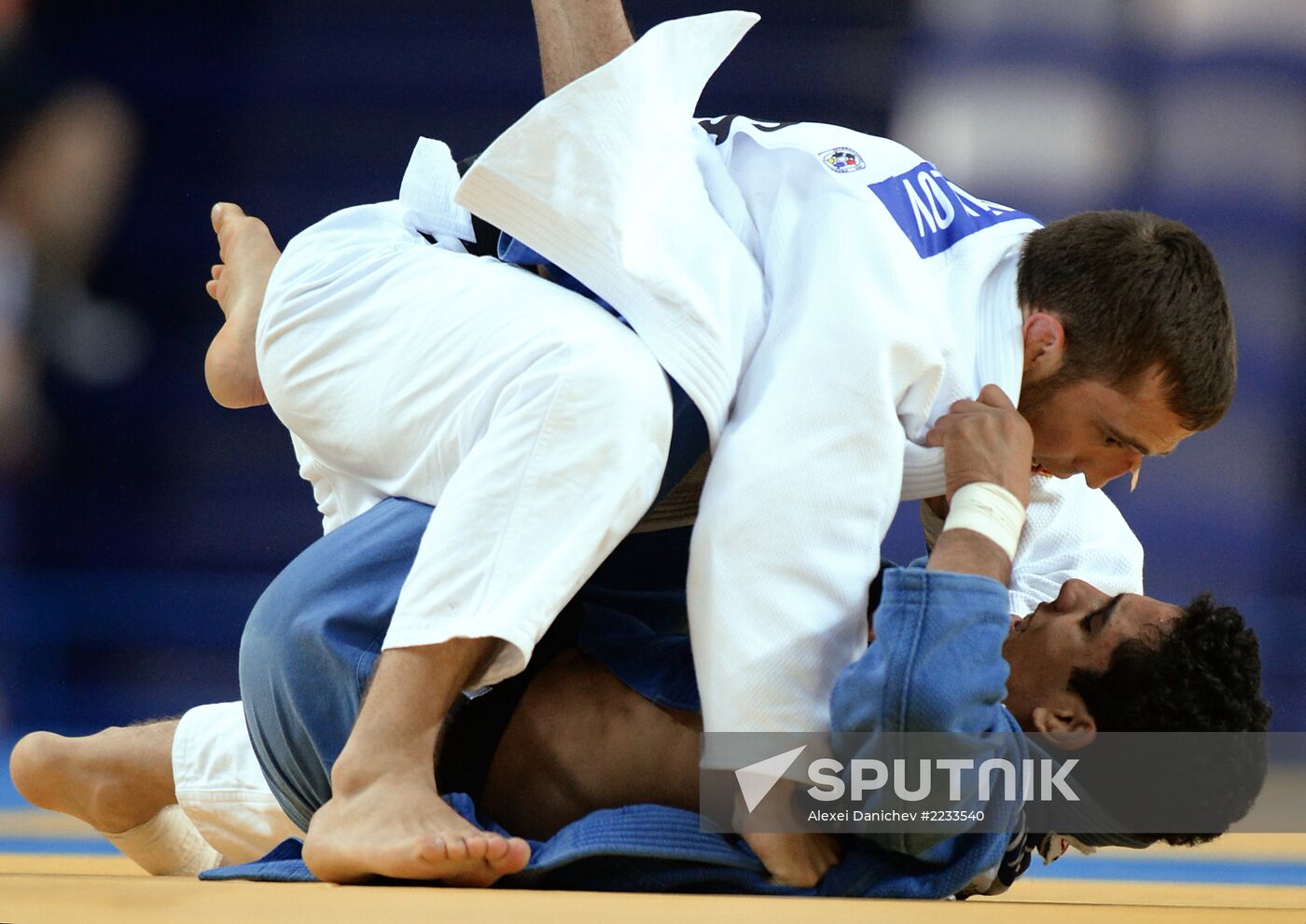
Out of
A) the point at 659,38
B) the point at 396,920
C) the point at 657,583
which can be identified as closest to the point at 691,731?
the point at 657,583

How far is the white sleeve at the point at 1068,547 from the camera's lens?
1.82m

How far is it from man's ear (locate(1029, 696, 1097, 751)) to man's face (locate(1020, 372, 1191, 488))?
335mm

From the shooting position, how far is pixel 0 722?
3227 millimetres

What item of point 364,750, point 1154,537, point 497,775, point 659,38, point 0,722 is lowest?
point 0,722

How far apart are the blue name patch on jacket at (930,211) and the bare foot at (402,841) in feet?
2.66

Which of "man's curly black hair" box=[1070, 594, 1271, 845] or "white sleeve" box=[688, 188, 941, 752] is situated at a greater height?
"white sleeve" box=[688, 188, 941, 752]

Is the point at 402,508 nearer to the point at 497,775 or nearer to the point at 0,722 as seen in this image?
the point at 497,775

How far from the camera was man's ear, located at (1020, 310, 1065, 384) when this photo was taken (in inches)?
65.7

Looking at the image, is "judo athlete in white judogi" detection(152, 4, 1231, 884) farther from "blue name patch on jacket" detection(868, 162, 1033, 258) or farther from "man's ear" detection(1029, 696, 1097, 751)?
"man's ear" detection(1029, 696, 1097, 751)

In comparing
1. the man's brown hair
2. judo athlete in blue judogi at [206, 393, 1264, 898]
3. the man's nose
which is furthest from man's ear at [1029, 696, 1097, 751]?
the man's brown hair

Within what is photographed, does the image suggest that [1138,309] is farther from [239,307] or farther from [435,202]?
[239,307]

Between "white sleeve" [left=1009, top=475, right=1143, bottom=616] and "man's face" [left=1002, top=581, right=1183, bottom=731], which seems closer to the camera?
"man's face" [left=1002, top=581, right=1183, bottom=731]

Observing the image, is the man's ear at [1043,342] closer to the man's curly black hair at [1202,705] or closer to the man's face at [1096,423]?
the man's face at [1096,423]

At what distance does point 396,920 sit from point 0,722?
2.65 metres
